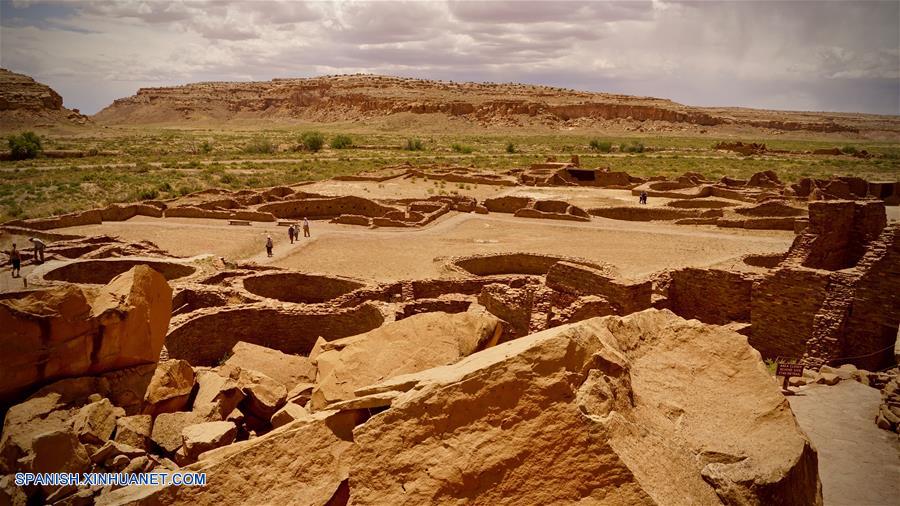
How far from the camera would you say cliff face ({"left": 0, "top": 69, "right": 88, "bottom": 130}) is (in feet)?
321

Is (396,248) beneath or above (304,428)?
beneath

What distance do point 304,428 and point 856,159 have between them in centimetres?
8358

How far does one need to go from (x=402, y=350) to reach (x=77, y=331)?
178 inches

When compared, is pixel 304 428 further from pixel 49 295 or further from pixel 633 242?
pixel 633 242

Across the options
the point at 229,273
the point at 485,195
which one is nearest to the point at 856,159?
the point at 485,195

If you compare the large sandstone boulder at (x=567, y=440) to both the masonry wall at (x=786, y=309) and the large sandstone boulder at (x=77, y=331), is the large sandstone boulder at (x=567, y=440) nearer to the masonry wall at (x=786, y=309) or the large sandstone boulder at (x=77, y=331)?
the large sandstone boulder at (x=77, y=331)

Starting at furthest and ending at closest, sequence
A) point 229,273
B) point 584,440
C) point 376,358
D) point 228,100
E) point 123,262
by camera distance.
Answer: point 228,100
point 123,262
point 229,273
point 376,358
point 584,440

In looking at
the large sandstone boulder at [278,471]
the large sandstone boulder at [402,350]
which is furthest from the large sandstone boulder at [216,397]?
the large sandstone boulder at [278,471]

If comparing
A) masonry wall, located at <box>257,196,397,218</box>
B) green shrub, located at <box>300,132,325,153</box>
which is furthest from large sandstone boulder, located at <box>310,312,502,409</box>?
green shrub, located at <box>300,132,325,153</box>

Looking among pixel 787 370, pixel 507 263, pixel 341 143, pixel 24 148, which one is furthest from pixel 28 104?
pixel 787 370

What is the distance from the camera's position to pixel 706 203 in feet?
A: 122

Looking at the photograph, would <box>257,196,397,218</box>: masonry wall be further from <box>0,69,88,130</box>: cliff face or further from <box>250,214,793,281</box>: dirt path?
<box>0,69,88,130</box>: cliff face

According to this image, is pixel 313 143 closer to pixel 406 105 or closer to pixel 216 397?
pixel 406 105

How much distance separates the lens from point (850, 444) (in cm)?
822
